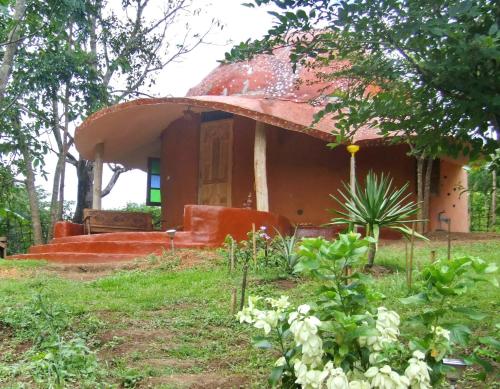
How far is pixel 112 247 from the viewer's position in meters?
10.7

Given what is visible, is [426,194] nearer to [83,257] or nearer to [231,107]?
[231,107]

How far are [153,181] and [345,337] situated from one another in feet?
44.8

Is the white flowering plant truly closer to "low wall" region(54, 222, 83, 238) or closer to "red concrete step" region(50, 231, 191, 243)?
"red concrete step" region(50, 231, 191, 243)

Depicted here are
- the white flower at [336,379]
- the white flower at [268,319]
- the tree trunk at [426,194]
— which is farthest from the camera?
the tree trunk at [426,194]

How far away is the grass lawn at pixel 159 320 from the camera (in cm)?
401

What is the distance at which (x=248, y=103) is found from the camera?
11.0 meters

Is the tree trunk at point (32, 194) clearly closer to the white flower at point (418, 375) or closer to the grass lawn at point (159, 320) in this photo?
the grass lawn at point (159, 320)

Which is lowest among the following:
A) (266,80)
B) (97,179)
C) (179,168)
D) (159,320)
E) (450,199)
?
(159,320)

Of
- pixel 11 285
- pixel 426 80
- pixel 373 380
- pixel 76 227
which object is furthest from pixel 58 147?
pixel 373 380

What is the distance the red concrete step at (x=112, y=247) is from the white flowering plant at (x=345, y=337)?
7648 millimetres

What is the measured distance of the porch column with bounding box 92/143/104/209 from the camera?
13430 mm

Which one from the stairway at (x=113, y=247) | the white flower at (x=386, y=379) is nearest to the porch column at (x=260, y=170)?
the stairway at (x=113, y=247)

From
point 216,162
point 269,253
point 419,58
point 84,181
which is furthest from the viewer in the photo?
point 84,181

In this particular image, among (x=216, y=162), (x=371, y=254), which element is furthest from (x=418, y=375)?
(x=216, y=162)
